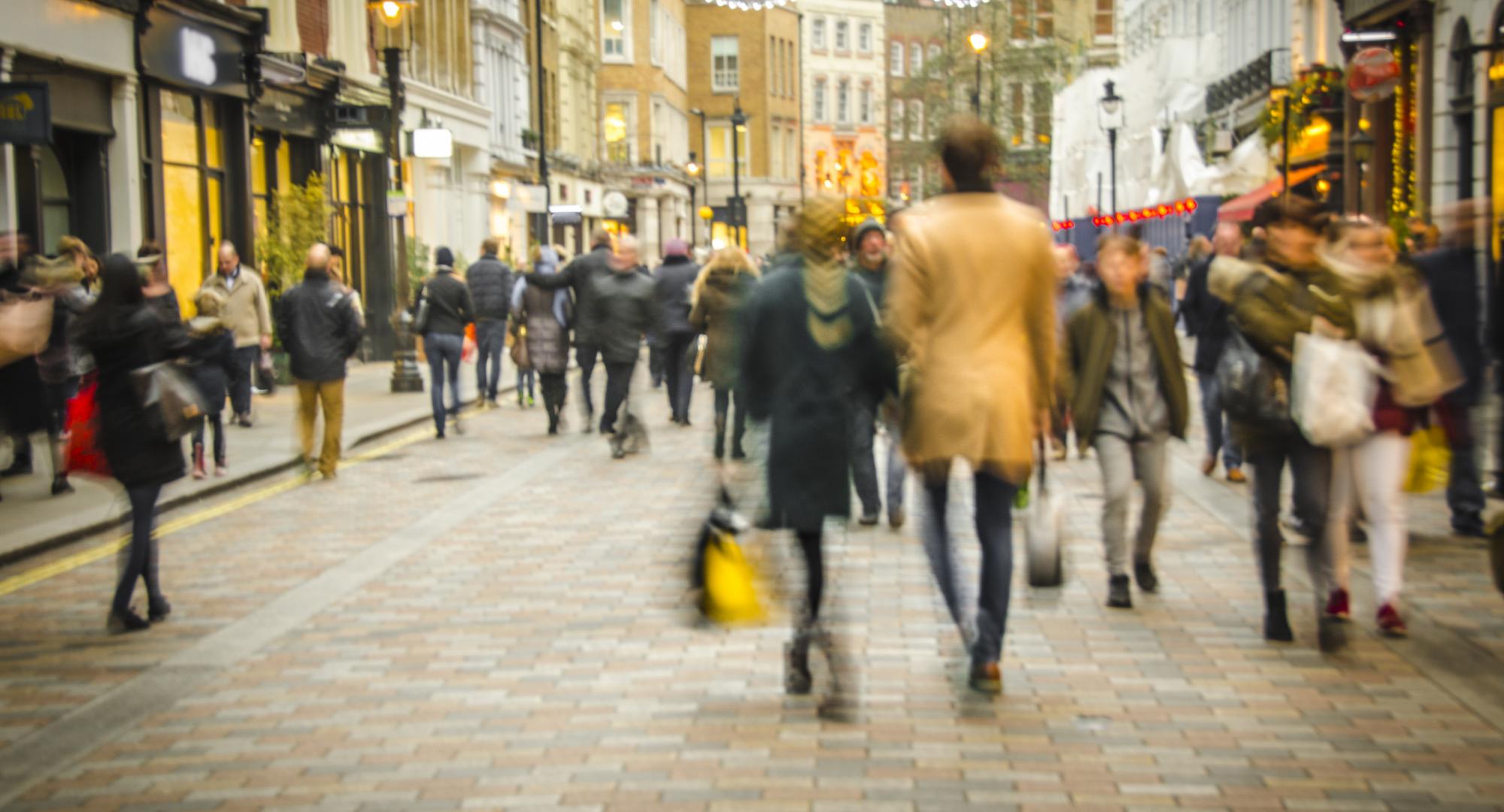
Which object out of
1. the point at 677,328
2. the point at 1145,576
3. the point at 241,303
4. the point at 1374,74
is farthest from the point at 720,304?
the point at 1374,74

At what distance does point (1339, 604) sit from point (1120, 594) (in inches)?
42.4

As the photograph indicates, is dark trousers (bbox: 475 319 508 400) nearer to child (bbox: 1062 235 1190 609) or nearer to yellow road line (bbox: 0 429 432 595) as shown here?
yellow road line (bbox: 0 429 432 595)

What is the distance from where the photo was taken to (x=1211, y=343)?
12.8m

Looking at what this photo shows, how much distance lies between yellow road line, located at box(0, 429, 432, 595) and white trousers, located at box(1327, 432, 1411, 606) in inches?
214

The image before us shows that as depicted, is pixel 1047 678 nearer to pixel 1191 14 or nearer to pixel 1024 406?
pixel 1024 406

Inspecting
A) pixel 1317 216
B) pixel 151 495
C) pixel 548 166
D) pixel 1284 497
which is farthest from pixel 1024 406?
pixel 548 166

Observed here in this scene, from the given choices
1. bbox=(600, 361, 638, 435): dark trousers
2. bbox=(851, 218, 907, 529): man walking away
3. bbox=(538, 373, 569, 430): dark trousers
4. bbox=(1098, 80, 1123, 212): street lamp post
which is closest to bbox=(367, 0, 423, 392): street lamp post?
bbox=(538, 373, 569, 430): dark trousers

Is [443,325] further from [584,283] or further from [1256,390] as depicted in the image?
[1256,390]

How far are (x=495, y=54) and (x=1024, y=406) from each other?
38.9m

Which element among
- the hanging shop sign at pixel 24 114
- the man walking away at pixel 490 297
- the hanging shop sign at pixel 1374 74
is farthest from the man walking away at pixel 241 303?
the hanging shop sign at pixel 1374 74

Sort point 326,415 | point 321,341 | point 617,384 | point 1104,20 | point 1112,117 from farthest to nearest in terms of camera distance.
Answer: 1. point 1104,20
2. point 1112,117
3. point 617,384
4. point 326,415
5. point 321,341

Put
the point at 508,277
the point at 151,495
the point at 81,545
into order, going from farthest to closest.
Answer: the point at 508,277 → the point at 81,545 → the point at 151,495

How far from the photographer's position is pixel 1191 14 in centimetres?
4575

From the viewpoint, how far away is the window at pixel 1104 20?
2648 inches
